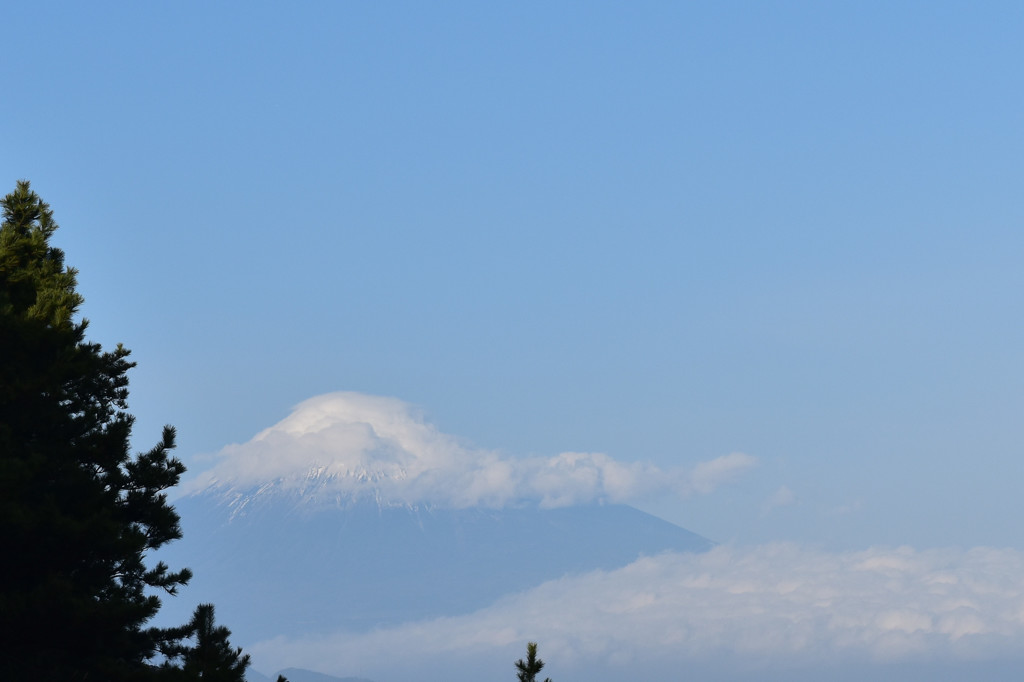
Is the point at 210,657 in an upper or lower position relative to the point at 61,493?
lower

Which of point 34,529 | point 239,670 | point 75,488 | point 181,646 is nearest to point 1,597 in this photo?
point 34,529

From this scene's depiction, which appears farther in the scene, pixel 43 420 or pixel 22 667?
pixel 43 420

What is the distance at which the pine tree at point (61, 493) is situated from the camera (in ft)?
72.7

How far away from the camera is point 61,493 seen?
24.8m

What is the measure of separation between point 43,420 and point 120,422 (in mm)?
1893

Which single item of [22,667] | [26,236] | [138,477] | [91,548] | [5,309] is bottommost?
[22,667]

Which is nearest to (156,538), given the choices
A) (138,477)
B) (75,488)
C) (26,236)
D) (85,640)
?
(138,477)

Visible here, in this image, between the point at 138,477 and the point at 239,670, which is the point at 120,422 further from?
the point at 239,670

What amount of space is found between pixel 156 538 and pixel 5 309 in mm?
6255

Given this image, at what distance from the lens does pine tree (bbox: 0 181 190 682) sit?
22.2m

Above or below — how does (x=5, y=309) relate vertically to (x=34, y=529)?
above

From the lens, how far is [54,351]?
2462 cm

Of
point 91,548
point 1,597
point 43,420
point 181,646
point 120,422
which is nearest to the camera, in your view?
point 1,597

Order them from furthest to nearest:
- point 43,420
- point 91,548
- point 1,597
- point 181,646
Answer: point 181,646
point 43,420
point 91,548
point 1,597
